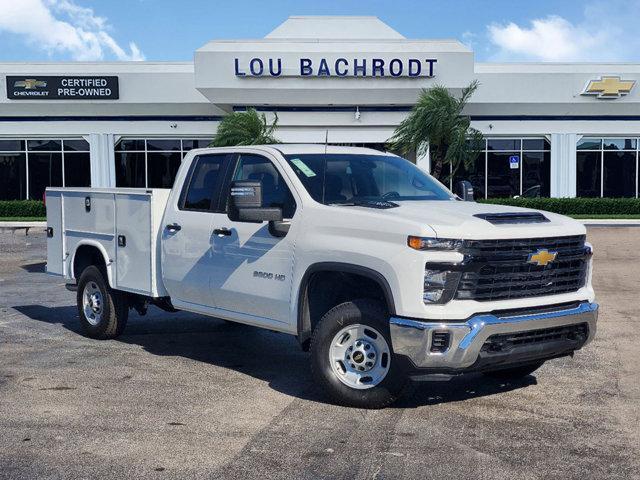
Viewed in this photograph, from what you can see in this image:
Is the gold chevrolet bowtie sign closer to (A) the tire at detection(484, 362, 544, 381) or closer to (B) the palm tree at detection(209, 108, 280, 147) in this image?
(B) the palm tree at detection(209, 108, 280, 147)

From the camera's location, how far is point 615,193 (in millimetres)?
37188

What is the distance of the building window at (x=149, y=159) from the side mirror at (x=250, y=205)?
2980cm

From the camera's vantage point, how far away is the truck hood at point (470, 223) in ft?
19.1

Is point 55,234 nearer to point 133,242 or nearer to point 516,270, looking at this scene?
point 133,242

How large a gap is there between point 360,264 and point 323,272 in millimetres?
502

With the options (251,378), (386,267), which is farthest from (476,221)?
(251,378)

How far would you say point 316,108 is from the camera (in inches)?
1358

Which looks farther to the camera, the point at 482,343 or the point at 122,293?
the point at 122,293

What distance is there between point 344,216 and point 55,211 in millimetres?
4706

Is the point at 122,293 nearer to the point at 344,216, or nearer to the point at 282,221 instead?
the point at 282,221

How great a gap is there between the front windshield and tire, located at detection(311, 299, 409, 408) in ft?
3.53

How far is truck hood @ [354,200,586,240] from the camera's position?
5820 mm

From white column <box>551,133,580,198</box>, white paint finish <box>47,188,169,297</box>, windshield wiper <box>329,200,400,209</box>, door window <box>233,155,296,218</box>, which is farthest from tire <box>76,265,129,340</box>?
white column <box>551,133,580,198</box>

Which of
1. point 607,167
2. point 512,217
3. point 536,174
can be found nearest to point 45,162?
point 536,174
